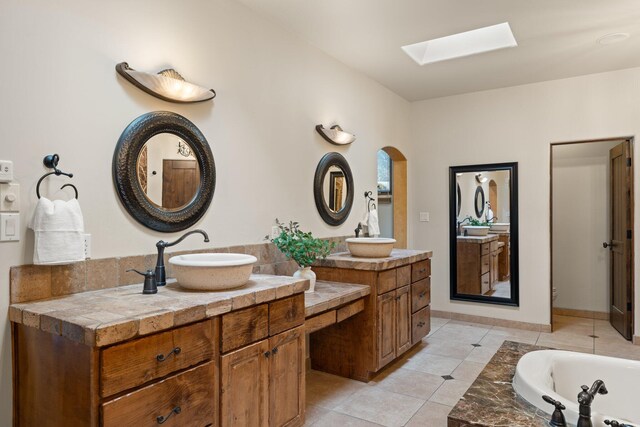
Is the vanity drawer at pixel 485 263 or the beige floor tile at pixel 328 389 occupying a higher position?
the vanity drawer at pixel 485 263

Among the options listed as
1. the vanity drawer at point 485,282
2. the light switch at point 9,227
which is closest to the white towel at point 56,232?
the light switch at point 9,227

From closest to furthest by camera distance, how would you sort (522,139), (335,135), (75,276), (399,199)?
(75,276) < (335,135) < (522,139) < (399,199)

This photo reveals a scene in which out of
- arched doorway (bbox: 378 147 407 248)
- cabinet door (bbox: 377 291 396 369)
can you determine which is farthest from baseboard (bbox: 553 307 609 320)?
cabinet door (bbox: 377 291 396 369)

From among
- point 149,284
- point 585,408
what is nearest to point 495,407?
point 585,408

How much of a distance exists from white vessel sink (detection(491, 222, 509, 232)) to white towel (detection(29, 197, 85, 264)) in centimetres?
438

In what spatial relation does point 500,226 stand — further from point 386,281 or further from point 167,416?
point 167,416

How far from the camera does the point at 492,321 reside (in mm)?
4797

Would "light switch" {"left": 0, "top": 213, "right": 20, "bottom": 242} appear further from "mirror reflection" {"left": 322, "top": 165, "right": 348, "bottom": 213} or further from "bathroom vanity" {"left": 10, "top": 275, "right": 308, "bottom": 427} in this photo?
"mirror reflection" {"left": 322, "top": 165, "right": 348, "bottom": 213}

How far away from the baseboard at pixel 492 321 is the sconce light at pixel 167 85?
13.0 feet

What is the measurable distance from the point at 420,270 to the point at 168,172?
2439 mm

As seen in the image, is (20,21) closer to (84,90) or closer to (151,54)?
(84,90)

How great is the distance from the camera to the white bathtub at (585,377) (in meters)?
1.91

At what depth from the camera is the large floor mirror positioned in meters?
4.71

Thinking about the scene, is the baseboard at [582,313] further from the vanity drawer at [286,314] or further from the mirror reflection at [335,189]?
the vanity drawer at [286,314]
